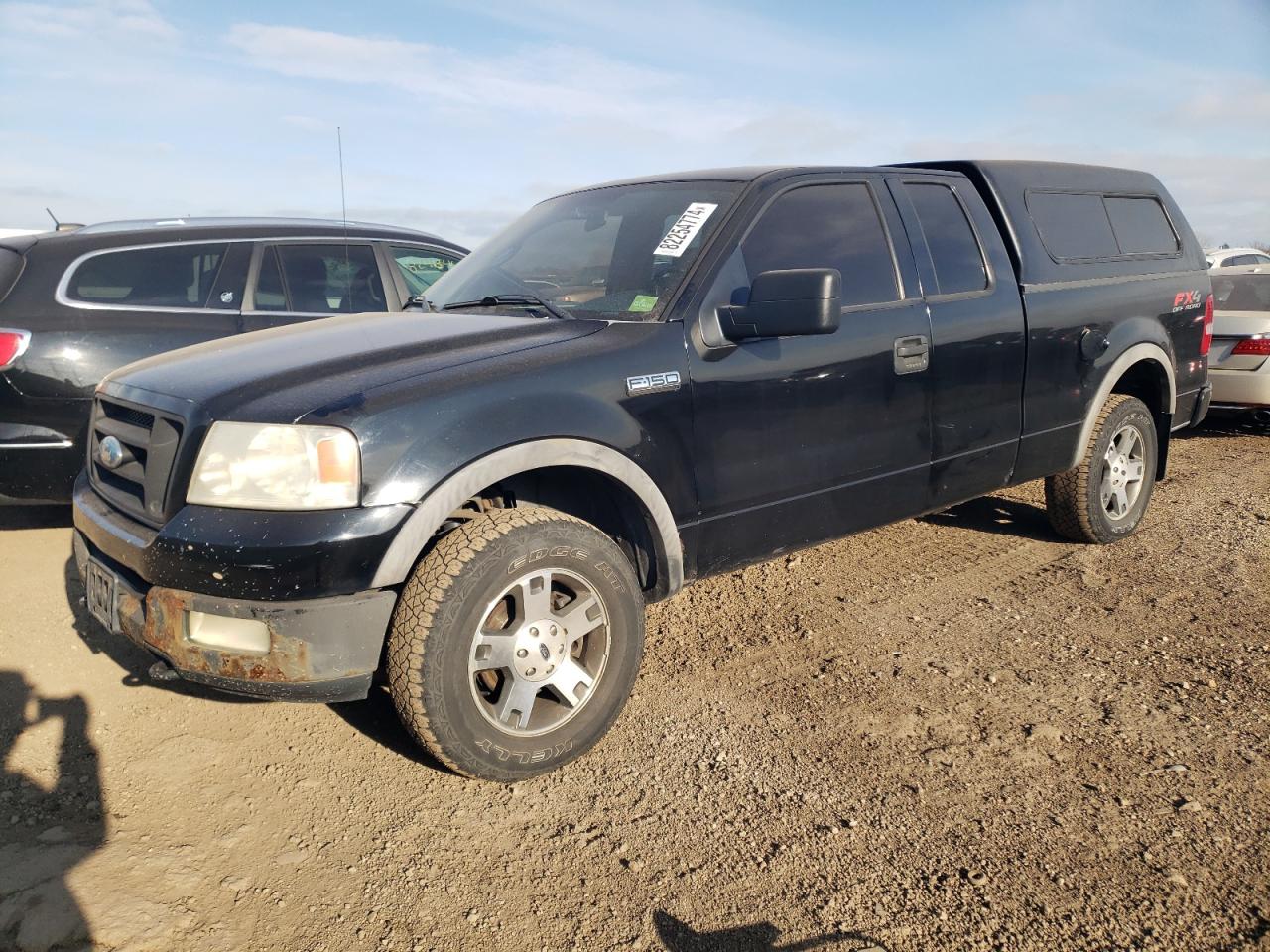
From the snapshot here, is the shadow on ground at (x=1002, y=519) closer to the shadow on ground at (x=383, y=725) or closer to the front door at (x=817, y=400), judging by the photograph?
the front door at (x=817, y=400)

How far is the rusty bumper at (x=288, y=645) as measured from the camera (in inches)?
96.3

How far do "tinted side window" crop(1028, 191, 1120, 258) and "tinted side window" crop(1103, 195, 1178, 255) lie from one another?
0.09 metres

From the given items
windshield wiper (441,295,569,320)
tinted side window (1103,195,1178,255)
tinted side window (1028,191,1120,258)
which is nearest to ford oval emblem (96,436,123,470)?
windshield wiper (441,295,569,320)

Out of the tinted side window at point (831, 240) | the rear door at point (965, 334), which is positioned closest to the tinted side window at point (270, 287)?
the tinted side window at point (831, 240)

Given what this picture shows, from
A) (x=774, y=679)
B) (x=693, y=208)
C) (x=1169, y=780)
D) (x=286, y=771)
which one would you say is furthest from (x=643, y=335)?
(x=1169, y=780)

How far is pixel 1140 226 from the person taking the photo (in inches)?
199

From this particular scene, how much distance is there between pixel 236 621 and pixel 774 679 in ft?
6.29

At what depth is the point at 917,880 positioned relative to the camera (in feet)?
7.60

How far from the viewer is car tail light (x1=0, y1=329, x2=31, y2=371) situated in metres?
4.43

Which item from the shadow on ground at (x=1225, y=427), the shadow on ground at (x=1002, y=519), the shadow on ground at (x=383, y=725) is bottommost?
the shadow on ground at (x=383, y=725)

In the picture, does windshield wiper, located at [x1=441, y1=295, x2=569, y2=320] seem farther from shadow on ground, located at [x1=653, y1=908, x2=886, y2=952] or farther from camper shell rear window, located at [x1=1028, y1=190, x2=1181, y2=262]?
camper shell rear window, located at [x1=1028, y1=190, x2=1181, y2=262]

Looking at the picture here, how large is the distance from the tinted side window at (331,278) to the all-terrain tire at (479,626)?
324cm

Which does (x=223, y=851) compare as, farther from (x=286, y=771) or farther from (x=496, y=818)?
(x=496, y=818)

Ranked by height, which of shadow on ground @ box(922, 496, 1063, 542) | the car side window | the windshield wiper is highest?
the car side window
